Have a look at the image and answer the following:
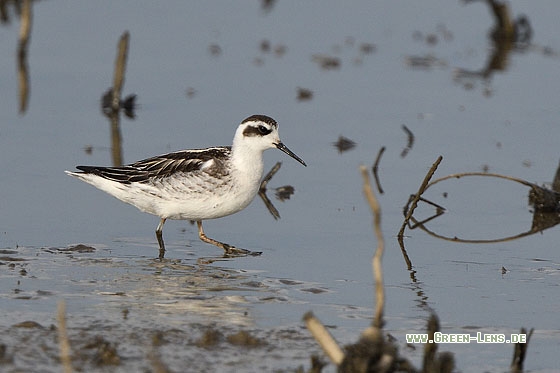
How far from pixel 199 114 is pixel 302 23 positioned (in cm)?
807

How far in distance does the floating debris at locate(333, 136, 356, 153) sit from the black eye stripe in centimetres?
364

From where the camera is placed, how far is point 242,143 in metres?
11.4

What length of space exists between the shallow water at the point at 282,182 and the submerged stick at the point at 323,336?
101 cm

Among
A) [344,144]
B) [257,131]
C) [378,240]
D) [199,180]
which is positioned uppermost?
[344,144]

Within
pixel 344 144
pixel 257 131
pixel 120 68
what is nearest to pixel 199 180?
pixel 257 131

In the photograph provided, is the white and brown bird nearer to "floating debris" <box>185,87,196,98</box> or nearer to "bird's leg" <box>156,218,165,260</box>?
"bird's leg" <box>156,218,165,260</box>

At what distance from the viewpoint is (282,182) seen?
539 inches

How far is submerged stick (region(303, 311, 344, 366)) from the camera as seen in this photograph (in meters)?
6.34

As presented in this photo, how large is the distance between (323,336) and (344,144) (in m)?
8.94

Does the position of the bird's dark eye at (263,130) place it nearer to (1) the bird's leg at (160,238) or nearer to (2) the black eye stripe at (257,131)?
(2) the black eye stripe at (257,131)

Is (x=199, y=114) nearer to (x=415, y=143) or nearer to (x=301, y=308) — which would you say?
(x=415, y=143)

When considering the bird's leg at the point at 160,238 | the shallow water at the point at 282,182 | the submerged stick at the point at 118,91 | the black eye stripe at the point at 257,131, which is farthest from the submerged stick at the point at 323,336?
the submerged stick at the point at 118,91

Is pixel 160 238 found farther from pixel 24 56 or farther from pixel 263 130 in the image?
pixel 24 56

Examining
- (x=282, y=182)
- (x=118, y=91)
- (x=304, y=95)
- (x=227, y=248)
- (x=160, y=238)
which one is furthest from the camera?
(x=304, y=95)
